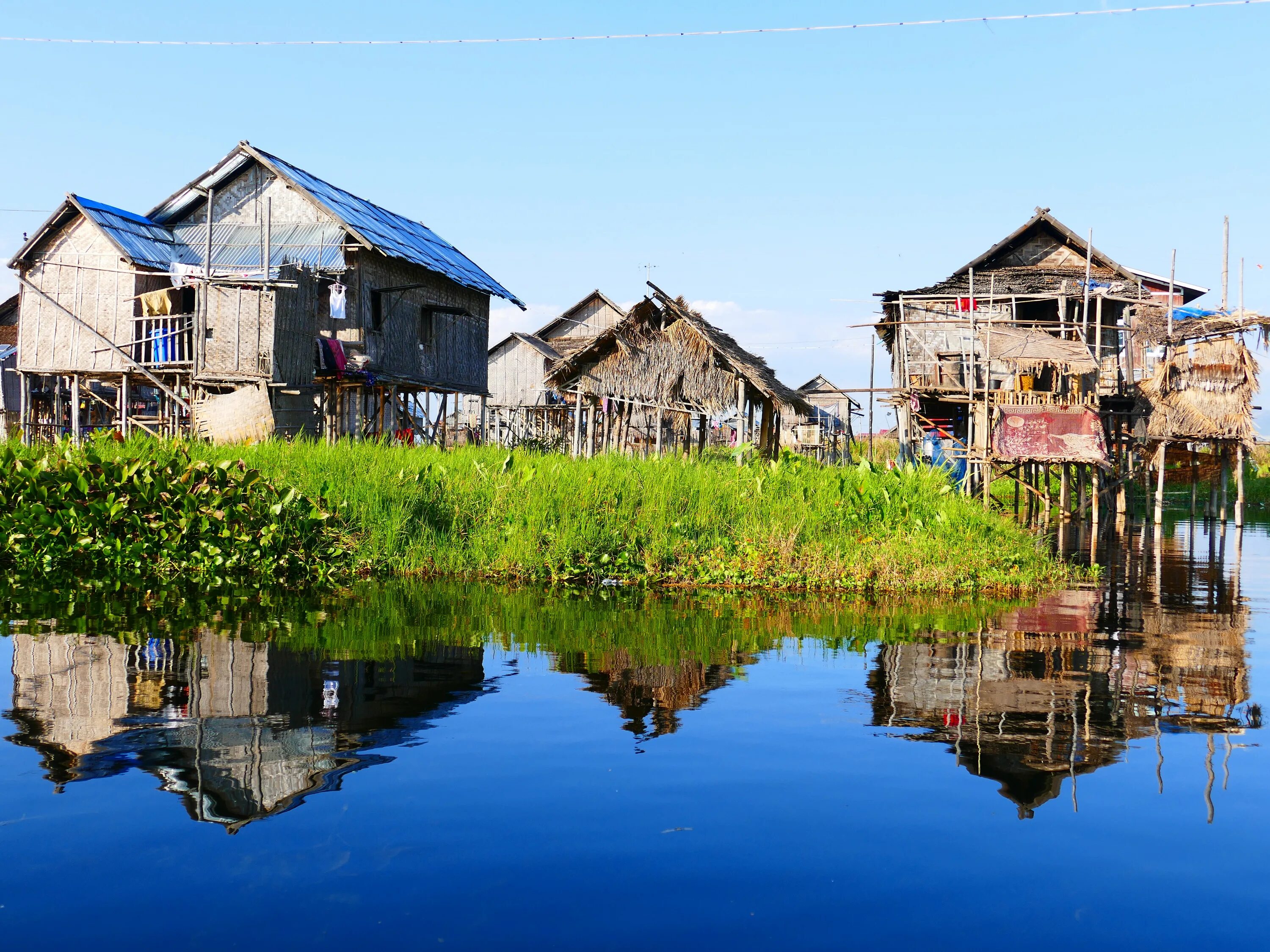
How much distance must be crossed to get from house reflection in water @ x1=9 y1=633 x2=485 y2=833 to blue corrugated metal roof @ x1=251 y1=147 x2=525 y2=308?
51.2 ft

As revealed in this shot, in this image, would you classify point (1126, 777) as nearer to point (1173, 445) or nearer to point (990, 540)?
point (990, 540)

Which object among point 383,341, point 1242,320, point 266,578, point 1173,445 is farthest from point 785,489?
point 1173,445

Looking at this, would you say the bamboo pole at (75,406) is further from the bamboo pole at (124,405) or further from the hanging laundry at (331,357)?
the hanging laundry at (331,357)

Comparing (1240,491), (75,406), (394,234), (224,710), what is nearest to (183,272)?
(75,406)

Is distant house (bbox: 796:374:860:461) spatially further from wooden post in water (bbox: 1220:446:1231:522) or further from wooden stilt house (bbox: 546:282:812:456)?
wooden post in water (bbox: 1220:446:1231:522)

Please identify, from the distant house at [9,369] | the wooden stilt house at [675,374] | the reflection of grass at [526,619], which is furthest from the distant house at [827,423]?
the distant house at [9,369]

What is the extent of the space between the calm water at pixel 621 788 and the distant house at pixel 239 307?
10310 mm

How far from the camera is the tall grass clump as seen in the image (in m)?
10.9

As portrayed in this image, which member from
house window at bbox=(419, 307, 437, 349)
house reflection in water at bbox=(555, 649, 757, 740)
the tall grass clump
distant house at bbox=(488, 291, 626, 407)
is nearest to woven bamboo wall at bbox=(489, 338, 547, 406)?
distant house at bbox=(488, 291, 626, 407)

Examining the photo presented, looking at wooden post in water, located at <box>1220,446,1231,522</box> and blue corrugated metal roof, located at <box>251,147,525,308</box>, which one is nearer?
blue corrugated metal roof, located at <box>251,147,525,308</box>

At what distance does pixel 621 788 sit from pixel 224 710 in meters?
2.39

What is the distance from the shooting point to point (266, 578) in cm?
1107

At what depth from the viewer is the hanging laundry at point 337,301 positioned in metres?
20.5

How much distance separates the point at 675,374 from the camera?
19344mm
